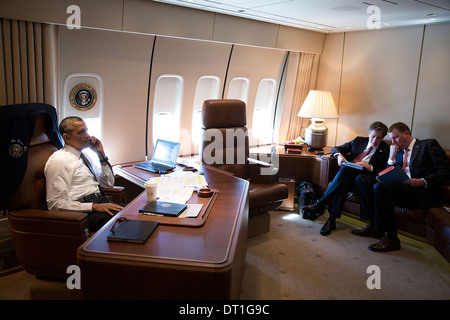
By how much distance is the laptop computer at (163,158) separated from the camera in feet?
12.2

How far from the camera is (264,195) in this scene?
12.5 ft

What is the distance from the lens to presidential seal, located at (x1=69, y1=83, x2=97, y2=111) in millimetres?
3787

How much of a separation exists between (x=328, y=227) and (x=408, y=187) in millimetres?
958

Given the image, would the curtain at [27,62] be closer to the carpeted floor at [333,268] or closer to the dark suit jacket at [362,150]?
the carpeted floor at [333,268]

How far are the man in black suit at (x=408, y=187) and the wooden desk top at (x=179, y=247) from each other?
201 centimetres

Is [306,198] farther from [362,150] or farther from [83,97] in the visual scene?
[83,97]

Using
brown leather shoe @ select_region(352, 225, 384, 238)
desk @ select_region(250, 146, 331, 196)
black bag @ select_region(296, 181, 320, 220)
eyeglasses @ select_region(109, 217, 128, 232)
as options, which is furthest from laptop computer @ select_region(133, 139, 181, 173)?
brown leather shoe @ select_region(352, 225, 384, 238)

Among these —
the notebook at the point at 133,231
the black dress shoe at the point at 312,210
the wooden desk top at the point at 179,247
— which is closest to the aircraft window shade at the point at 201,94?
the black dress shoe at the point at 312,210

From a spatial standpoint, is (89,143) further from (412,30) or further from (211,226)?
(412,30)

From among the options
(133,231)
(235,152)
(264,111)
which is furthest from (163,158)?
(264,111)

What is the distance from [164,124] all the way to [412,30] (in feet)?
11.3

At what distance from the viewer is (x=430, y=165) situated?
12.7 ft

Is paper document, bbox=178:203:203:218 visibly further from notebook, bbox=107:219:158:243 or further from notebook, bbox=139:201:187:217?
notebook, bbox=107:219:158:243

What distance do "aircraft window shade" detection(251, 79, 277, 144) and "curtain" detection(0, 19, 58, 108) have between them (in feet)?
11.1
